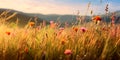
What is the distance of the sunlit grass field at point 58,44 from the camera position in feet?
16.5

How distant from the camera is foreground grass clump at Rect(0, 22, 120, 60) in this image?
503 cm

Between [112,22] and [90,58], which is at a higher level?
[112,22]

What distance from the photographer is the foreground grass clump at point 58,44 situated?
503cm

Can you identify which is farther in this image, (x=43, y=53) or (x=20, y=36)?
(x=20, y=36)

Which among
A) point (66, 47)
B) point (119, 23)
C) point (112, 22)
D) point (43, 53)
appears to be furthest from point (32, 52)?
point (119, 23)

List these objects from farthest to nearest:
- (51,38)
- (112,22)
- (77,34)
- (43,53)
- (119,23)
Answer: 1. (119,23)
2. (112,22)
3. (77,34)
4. (51,38)
5. (43,53)

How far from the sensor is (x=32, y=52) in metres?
5.09

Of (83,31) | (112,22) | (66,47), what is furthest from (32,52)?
(112,22)

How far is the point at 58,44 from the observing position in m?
5.29

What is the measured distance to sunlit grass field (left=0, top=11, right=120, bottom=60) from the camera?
5.03 m

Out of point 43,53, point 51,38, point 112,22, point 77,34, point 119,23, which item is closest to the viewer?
point 43,53

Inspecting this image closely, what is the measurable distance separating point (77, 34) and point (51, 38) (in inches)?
21.4

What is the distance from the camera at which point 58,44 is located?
529 centimetres

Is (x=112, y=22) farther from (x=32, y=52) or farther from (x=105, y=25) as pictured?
(x=32, y=52)
